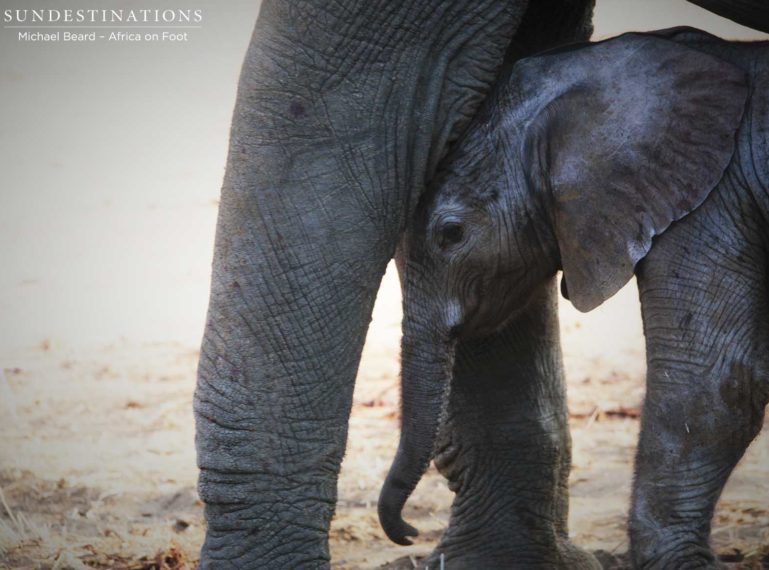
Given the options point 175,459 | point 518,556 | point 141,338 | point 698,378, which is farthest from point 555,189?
point 141,338

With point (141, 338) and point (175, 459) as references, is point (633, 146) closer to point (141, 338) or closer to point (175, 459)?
point (175, 459)

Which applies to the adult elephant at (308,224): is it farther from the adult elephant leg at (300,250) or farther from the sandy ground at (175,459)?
the sandy ground at (175,459)

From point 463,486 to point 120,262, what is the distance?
3.70 metres

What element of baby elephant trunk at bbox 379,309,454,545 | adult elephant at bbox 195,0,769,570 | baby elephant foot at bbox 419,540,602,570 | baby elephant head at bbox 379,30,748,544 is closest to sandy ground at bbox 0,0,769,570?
baby elephant foot at bbox 419,540,602,570

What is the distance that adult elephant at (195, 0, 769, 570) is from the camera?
4.40m

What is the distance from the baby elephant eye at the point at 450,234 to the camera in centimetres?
471

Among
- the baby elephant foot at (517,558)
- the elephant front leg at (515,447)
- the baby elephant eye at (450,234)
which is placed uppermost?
the baby elephant eye at (450,234)

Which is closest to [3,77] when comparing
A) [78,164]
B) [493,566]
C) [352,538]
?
[78,164]

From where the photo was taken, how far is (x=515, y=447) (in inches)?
213

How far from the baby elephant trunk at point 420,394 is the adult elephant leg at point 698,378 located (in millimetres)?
599

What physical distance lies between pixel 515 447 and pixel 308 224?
1.32 meters

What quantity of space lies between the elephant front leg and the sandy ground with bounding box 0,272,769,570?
398 mm

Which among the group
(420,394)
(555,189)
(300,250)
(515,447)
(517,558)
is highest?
(555,189)

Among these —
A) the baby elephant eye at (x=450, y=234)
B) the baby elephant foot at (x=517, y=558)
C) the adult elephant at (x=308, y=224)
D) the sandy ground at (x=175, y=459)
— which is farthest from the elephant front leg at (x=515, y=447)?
the adult elephant at (x=308, y=224)
